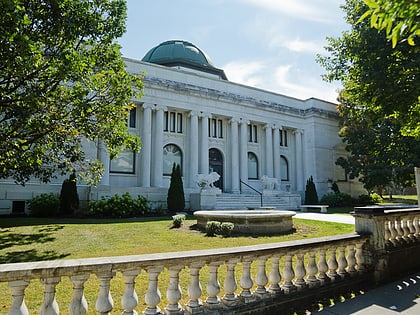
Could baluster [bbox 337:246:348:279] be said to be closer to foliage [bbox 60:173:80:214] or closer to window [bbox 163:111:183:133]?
foliage [bbox 60:173:80:214]

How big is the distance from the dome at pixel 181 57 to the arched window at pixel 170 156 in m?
9.44

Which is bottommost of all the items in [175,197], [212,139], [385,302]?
[385,302]

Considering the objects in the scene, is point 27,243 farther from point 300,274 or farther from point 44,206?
point 44,206

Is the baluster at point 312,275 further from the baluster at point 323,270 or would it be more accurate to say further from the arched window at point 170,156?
the arched window at point 170,156

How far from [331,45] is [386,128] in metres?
18.2

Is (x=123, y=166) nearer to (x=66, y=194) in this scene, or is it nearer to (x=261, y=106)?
(x=66, y=194)

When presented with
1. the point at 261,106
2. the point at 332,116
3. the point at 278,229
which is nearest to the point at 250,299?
the point at 278,229

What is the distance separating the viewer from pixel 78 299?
2840 millimetres

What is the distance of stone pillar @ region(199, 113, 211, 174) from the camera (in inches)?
1030

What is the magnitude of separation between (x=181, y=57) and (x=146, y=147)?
41.3ft

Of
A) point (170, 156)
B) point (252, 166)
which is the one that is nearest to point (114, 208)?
point (170, 156)

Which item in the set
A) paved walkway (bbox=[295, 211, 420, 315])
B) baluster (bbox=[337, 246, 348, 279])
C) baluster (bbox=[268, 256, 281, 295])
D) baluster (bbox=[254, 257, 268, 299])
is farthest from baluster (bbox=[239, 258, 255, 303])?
baluster (bbox=[337, 246, 348, 279])

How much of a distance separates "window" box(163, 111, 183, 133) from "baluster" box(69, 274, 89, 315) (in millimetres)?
23659

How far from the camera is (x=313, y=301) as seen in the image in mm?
4383
